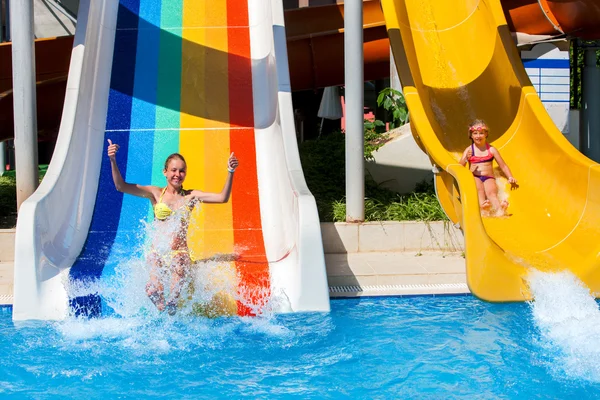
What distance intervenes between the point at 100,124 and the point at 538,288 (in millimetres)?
3732

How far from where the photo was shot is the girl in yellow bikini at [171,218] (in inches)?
167

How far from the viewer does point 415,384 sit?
3.25 m

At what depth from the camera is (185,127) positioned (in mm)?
6141

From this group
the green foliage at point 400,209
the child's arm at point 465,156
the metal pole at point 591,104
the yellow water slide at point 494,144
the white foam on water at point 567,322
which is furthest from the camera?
the metal pole at point 591,104

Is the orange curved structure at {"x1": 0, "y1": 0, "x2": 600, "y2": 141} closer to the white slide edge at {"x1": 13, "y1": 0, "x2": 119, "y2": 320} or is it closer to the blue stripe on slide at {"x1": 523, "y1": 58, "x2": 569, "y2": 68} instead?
the white slide edge at {"x1": 13, "y1": 0, "x2": 119, "y2": 320}

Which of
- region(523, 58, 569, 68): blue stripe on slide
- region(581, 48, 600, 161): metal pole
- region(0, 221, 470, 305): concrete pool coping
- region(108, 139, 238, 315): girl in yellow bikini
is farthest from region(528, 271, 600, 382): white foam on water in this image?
region(523, 58, 569, 68): blue stripe on slide

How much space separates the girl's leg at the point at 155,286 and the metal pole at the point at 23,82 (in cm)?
190

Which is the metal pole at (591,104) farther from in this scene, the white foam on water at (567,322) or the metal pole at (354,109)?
the white foam on water at (567,322)

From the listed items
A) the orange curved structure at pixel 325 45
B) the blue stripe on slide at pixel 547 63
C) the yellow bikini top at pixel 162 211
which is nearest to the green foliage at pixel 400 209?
the orange curved structure at pixel 325 45

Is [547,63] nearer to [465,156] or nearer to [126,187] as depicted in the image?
[465,156]

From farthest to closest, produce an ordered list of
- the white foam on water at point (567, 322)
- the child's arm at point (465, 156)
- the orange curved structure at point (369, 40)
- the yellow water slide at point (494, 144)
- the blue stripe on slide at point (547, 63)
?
1. the blue stripe on slide at point (547, 63)
2. the orange curved structure at point (369, 40)
3. the child's arm at point (465, 156)
4. the yellow water slide at point (494, 144)
5. the white foam on water at point (567, 322)

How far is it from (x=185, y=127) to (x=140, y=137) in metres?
0.41

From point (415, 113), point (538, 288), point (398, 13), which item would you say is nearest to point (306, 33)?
point (398, 13)

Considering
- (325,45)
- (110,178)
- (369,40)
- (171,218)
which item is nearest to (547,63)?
(369,40)
